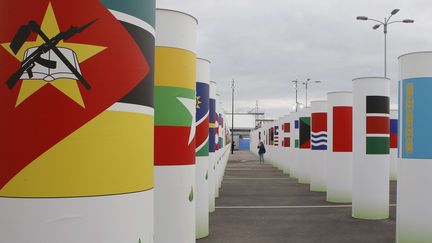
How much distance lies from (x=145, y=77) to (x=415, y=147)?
228 inches

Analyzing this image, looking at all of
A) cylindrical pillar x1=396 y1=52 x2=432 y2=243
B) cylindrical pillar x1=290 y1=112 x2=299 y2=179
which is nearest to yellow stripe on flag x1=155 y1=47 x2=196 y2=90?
cylindrical pillar x1=396 y1=52 x2=432 y2=243

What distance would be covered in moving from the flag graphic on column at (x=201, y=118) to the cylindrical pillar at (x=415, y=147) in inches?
137

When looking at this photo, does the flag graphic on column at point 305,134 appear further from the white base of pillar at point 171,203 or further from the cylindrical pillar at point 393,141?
the white base of pillar at point 171,203

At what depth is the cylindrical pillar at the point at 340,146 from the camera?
527 inches

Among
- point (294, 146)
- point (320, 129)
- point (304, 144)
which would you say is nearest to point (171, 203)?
point (320, 129)

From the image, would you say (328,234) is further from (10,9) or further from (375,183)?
(10,9)

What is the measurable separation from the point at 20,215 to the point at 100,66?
1074 mm

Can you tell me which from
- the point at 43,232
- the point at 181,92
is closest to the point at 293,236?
the point at 181,92

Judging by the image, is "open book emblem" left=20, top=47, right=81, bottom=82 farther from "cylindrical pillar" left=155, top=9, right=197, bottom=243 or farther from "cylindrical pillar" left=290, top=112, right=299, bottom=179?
"cylindrical pillar" left=290, top=112, right=299, bottom=179

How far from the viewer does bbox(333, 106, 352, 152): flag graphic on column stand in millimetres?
13359

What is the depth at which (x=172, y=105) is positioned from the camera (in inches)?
238

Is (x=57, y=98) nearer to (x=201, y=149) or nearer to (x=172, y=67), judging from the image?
(x=172, y=67)

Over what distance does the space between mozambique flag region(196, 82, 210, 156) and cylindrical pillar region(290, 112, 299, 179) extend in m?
12.3

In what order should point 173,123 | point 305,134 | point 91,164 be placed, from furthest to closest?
point 305,134 → point 173,123 → point 91,164
